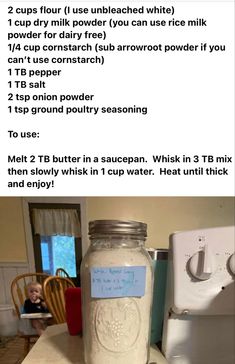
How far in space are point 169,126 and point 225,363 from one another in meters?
0.44

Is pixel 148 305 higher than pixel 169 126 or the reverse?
the reverse

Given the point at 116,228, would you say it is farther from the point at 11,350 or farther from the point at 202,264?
the point at 11,350

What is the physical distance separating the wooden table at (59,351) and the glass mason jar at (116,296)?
5 centimetres

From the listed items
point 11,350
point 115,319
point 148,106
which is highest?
point 148,106

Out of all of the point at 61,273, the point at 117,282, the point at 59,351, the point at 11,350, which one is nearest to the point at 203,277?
the point at 117,282

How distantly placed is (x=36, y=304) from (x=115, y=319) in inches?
17.7

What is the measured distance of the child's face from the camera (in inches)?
28.4

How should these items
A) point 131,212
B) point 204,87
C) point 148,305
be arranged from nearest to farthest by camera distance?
point 148,305 → point 204,87 → point 131,212

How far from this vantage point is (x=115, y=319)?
1.21 ft

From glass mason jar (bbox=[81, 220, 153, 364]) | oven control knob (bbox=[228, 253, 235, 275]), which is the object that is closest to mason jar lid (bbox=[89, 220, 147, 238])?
glass mason jar (bbox=[81, 220, 153, 364])

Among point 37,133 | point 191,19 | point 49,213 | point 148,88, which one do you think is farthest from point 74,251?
point 191,19

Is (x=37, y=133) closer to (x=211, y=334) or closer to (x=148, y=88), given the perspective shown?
(x=148, y=88)

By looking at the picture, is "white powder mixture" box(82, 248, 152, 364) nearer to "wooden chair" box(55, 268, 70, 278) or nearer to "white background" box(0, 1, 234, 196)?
"white background" box(0, 1, 234, 196)

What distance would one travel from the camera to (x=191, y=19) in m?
0.47
